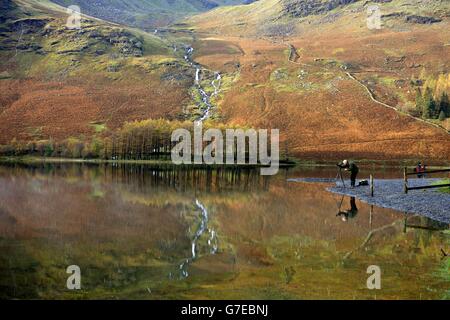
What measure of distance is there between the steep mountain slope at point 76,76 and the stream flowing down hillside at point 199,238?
84.8m

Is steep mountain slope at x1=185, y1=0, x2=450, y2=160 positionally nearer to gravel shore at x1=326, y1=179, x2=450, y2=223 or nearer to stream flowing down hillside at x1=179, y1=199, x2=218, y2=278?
gravel shore at x1=326, y1=179, x2=450, y2=223

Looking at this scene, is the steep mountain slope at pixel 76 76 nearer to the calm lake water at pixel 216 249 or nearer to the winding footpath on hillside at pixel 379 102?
the winding footpath on hillside at pixel 379 102

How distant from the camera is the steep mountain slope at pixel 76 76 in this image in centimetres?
11431

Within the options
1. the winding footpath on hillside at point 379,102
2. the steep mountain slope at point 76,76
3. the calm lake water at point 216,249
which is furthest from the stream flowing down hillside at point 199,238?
the steep mountain slope at point 76,76

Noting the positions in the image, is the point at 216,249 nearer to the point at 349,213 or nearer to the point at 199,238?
the point at 199,238

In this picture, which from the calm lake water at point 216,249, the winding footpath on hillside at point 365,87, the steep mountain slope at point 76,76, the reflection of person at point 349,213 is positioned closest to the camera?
the calm lake water at point 216,249

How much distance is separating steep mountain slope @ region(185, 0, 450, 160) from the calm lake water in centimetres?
6870

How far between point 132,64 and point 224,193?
383 ft

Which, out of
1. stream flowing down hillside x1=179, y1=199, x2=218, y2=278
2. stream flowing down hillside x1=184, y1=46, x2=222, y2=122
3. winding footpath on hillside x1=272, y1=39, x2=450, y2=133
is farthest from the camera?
stream flowing down hillside x1=184, y1=46, x2=222, y2=122

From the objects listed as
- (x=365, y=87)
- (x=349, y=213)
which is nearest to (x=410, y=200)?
(x=349, y=213)

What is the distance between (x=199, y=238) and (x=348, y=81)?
4409 inches

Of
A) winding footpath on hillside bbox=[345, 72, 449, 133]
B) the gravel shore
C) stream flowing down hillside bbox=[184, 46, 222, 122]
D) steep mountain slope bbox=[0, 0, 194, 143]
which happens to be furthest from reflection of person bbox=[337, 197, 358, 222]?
steep mountain slope bbox=[0, 0, 194, 143]

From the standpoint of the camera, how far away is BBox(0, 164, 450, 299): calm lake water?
44.6 ft
